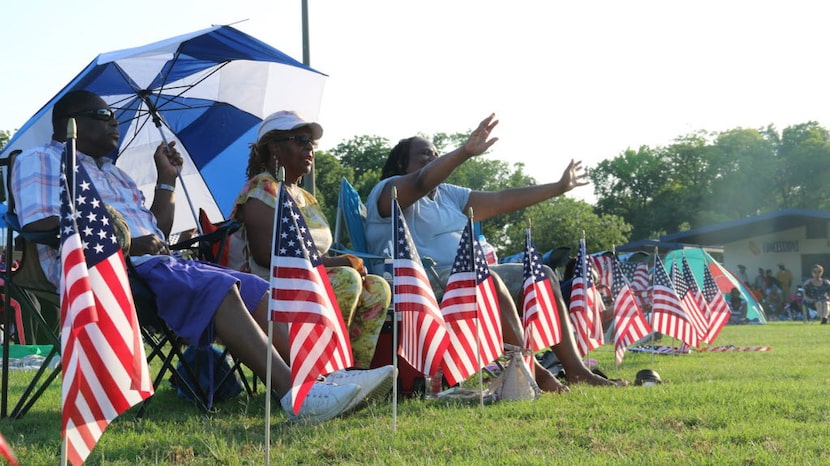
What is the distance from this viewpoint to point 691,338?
8852mm

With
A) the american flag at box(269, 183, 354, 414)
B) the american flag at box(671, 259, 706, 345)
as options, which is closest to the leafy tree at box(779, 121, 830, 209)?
the american flag at box(671, 259, 706, 345)

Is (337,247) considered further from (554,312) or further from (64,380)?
(64,380)

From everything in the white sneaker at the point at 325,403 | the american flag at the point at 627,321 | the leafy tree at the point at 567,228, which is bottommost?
the white sneaker at the point at 325,403

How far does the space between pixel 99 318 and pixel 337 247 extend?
3223mm

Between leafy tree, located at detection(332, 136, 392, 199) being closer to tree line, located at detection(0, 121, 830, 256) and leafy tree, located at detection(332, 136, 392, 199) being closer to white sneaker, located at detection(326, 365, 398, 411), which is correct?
tree line, located at detection(0, 121, 830, 256)

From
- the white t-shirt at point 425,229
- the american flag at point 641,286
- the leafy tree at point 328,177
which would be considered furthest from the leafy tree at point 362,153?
the white t-shirt at point 425,229

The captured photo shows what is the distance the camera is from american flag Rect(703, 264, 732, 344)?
10723mm

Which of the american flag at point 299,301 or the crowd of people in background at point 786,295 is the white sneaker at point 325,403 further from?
the crowd of people in background at point 786,295

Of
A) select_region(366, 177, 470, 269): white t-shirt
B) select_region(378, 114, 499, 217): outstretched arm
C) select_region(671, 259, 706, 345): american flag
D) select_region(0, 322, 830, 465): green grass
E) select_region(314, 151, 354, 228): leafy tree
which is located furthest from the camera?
select_region(314, 151, 354, 228): leafy tree

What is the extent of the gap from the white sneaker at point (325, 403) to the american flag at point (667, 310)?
17.2ft

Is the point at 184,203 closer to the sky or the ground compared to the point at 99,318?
closer to the sky

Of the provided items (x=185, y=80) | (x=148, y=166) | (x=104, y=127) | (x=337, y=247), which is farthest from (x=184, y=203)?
(x=104, y=127)

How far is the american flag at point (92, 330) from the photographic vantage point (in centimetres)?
268

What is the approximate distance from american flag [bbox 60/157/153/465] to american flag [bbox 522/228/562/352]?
2.93m
